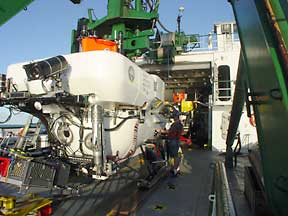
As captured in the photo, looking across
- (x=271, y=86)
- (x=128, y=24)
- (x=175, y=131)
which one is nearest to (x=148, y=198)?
(x=175, y=131)

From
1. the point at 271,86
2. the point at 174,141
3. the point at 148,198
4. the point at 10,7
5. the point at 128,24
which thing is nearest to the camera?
Result: the point at 271,86

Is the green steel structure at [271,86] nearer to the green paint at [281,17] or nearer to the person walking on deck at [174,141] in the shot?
the green paint at [281,17]

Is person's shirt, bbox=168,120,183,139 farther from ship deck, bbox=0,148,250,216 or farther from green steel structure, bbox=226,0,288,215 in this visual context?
green steel structure, bbox=226,0,288,215

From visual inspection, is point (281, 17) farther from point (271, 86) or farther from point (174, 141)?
point (174, 141)

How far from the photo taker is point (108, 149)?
4535 millimetres

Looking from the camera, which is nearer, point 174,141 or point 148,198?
point 148,198

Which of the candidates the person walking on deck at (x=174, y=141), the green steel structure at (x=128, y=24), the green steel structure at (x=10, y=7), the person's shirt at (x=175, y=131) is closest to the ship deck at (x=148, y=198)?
the person walking on deck at (x=174, y=141)

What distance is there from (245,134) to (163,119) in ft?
15.3

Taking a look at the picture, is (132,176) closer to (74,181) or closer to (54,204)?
(74,181)

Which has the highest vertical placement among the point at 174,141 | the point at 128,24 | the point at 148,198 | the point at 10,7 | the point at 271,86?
the point at 128,24

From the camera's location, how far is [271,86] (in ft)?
4.16

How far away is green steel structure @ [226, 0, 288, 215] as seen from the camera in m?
1.23

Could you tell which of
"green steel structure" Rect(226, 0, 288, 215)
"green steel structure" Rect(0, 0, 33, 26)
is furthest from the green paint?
"green steel structure" Rect(0, 0, 33, 26)

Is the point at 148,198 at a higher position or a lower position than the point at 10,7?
lower
